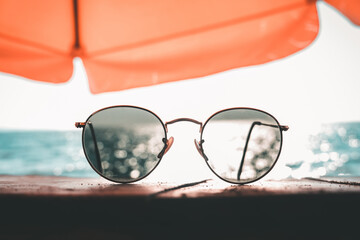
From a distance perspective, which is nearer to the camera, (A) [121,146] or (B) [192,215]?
(B) [192,215]

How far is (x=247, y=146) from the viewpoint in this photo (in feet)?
3.12

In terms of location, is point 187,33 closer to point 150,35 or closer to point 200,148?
point 150,35

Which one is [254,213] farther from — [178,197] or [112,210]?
[112,210]

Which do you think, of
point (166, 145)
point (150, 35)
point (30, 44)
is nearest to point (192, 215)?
point (166, 145)

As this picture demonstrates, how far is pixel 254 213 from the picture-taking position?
0.48 metres

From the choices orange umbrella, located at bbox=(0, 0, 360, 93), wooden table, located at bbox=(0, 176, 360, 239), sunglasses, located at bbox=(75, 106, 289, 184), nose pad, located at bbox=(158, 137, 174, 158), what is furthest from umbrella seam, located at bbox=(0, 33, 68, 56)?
wooden table, located at bbox=(0, 176, 360, 239)

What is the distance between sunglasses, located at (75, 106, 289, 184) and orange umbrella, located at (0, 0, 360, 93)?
0.13 meters

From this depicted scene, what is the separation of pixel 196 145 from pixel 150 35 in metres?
0.35

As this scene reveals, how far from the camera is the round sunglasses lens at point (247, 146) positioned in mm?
826

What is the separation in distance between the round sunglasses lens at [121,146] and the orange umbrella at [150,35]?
0.12m

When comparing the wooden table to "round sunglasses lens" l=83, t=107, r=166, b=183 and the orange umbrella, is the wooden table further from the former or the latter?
the orange umbrella

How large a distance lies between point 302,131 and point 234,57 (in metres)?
20.3

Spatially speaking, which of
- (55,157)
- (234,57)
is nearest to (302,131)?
(55,157)

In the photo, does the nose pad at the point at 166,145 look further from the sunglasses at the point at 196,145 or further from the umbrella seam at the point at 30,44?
the umbrella seam at the point at 30,44
